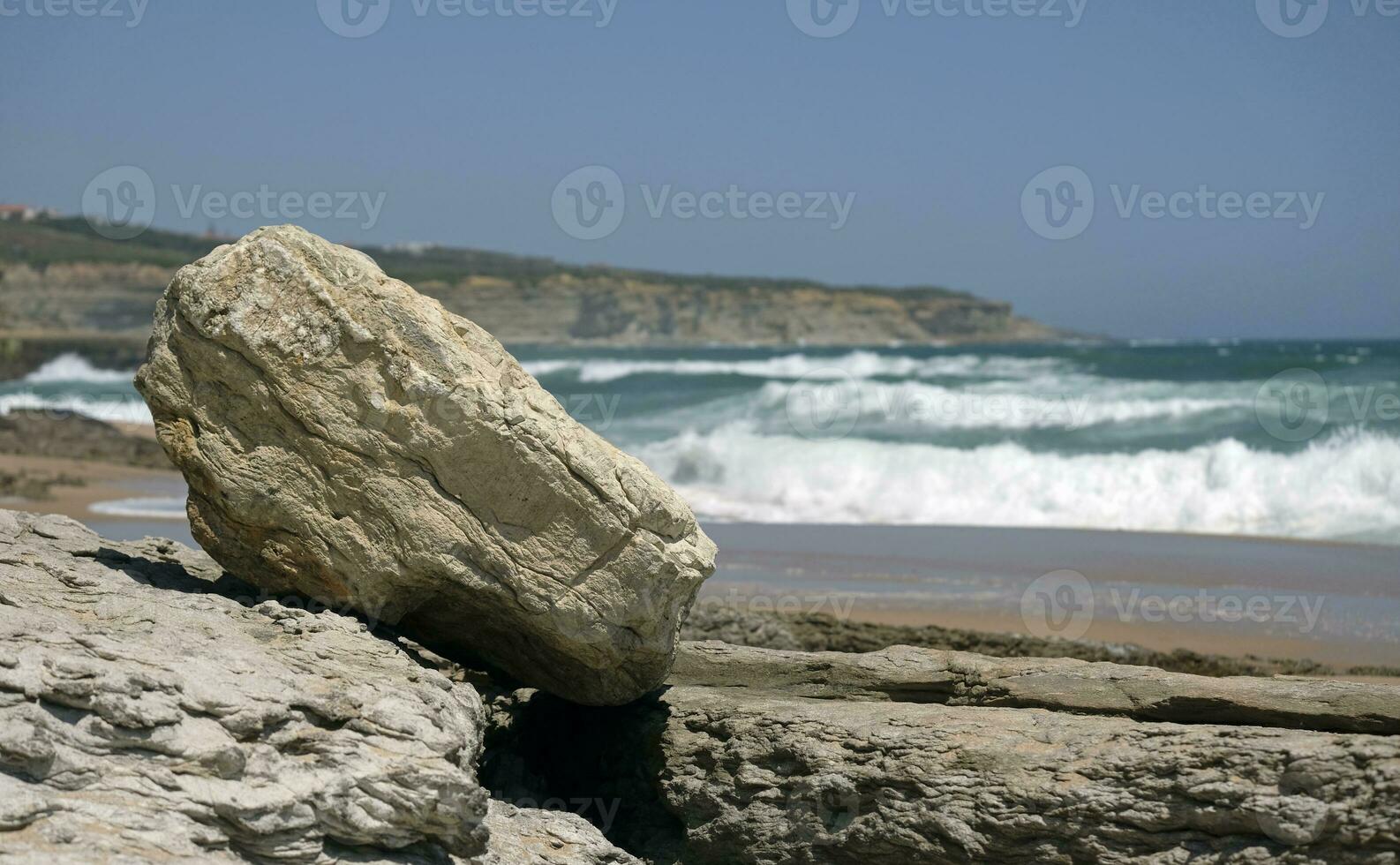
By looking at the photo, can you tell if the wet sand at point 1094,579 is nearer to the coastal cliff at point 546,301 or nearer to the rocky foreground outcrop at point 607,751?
the rocky foreground outcrop at point 607,751

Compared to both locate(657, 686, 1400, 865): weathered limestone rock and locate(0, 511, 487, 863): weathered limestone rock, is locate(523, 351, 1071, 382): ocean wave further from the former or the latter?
locate(0, 511, 487, 863): weathered limestone rock

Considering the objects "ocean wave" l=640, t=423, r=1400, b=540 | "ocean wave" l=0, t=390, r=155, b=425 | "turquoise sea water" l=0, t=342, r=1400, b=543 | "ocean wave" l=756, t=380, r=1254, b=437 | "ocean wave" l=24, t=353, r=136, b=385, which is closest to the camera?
"ocean wave" l=640, t=423, r=1400, b=540

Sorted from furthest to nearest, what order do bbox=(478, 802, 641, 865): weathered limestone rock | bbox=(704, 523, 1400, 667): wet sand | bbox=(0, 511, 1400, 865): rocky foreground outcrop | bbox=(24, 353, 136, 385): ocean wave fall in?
bbox=(24, 353, 136, 385): ocean wave → bbox=(704, 523, 1400, 667): wet sand → bbox=(478, 802, 641, 865): weathered limestone rock → bbox=(0, 511, 1400, 865): rocky foreground outcrop

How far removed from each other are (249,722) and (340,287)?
1638mm

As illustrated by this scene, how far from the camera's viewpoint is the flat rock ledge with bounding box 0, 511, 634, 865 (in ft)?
11.6

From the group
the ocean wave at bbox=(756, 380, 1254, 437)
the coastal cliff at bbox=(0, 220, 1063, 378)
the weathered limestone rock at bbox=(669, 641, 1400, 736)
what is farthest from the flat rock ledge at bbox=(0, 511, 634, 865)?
the coastal cliff at bbox=(0, 220, 1063, 378)

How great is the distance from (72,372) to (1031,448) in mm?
42350

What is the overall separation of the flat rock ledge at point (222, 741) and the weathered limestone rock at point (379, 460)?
323mm

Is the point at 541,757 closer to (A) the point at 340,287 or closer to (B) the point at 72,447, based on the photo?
(A) the point at 340,287

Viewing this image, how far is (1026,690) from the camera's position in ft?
16.9

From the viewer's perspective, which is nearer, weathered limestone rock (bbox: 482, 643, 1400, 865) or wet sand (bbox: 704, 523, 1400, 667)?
weathered limestone rock (bbox: 482, 643, 1400, 865)

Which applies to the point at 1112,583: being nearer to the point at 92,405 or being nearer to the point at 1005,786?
the point at 1005,786

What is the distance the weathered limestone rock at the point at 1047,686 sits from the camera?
15.0ft

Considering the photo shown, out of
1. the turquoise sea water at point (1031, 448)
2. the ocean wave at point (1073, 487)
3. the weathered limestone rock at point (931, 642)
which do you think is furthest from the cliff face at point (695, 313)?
the weathered limestone rock at point (931, 642)
